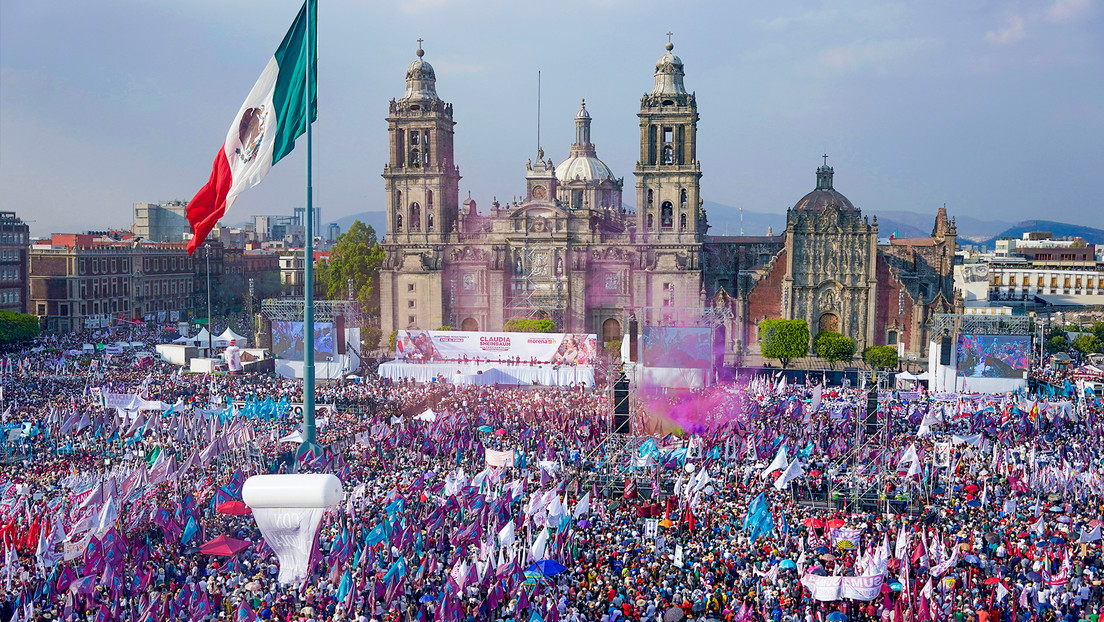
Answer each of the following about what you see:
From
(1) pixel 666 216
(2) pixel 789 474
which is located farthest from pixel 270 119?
(1) pixel 666 216

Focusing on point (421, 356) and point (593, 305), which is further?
point (593, 305)

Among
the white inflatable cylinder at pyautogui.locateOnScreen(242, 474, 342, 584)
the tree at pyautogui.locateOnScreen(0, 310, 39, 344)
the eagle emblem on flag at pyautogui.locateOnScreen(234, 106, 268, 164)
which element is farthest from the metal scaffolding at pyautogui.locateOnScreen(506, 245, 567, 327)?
the eagle emblem on flag at pyautogui.locateOnScreen(234, 106, 268, 164)

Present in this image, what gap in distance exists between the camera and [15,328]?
2254 inches

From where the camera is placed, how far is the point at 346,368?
48469 mm

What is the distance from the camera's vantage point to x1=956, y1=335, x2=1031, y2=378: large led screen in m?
42.8

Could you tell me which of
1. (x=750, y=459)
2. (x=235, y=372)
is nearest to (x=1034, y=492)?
(x=750, y=459)

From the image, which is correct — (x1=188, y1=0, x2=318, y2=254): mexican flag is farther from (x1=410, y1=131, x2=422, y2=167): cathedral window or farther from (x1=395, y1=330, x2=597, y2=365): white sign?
(x1=410, y1=131, x2=422, y2=167): cathedral window

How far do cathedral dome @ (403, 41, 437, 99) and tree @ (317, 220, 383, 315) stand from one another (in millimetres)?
12494

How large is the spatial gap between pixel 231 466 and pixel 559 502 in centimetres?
1098

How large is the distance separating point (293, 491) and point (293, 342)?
3505 cm

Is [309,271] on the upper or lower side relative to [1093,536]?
upper

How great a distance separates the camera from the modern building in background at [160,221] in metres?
112

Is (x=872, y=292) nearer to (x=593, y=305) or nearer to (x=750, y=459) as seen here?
(x=593, y=305)

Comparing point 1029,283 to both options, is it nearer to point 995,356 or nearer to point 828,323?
point 828,323
